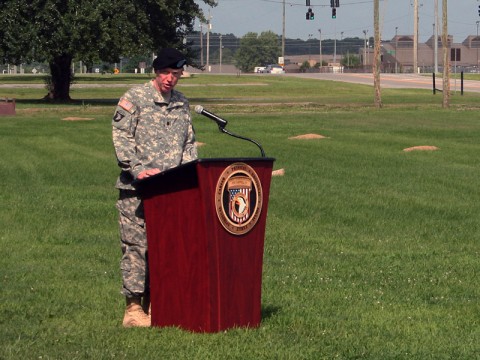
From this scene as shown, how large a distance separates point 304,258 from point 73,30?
1606 inches

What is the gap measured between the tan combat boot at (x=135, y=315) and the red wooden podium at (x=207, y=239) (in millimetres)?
305

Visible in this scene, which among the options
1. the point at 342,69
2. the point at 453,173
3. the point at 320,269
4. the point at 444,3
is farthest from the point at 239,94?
the point at 342,69

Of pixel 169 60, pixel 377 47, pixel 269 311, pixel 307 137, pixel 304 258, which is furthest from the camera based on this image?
pixel 377 47

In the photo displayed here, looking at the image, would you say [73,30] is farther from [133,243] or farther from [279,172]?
[133,243]

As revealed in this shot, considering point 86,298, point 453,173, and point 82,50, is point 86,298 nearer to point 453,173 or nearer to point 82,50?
point 453,173

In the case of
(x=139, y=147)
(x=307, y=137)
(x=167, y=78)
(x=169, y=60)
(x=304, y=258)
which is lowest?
(x=304, y=258)

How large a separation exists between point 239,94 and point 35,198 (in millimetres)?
61575

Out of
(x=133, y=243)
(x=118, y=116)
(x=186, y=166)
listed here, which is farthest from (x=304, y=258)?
(x=186, y=166)

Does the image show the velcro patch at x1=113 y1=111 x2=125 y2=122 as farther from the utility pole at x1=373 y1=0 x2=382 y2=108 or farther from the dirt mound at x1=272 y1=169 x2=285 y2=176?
the utility pole at x1=373 y1=0 x2=382 y2=108

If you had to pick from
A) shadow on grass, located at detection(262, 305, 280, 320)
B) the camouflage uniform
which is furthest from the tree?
the camouflage uniform

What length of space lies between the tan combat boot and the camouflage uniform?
0.08m

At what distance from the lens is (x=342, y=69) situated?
543 ft

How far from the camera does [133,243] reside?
307 inches

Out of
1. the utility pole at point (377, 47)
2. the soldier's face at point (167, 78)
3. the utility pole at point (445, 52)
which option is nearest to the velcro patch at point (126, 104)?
the soldier's face at point (167, 78)
